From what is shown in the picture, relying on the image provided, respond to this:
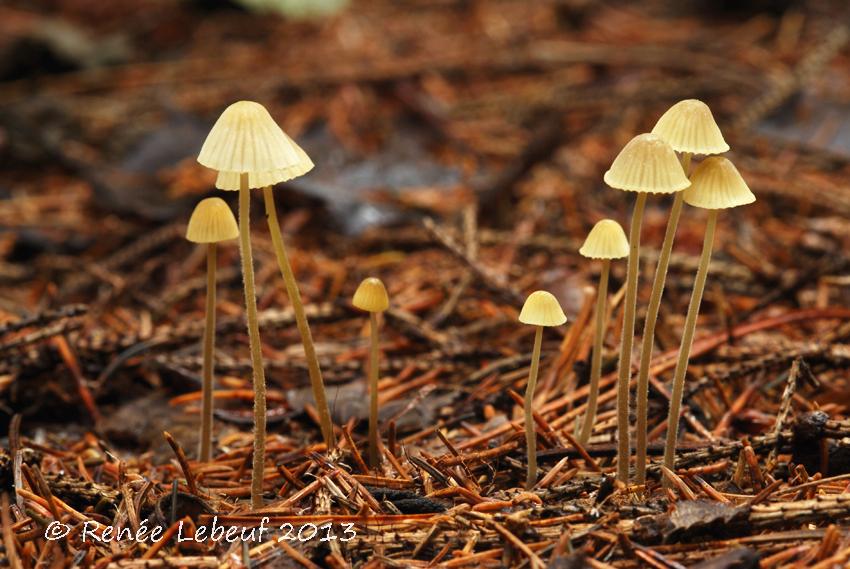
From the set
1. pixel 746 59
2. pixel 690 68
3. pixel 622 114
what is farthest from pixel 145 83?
pixel 746 59

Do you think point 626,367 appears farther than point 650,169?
Yes

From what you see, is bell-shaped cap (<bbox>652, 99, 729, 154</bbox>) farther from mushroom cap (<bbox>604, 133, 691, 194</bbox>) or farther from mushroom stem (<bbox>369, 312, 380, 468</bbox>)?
mushroom stem (<bbox>369, 312, 380, 468</bbox>)

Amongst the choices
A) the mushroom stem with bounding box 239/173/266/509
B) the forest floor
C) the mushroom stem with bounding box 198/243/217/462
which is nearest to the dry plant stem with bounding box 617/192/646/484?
the forest floor

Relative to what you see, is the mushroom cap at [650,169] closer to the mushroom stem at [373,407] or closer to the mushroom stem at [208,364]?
the mushroom stem at [373,407]

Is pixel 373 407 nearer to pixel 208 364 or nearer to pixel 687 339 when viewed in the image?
pixel 208 364

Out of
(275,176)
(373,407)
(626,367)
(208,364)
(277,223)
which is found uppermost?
(275,176)

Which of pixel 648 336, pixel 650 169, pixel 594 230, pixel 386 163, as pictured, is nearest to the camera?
pixel 650 169

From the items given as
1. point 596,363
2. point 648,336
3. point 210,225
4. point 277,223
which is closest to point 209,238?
point 210,225

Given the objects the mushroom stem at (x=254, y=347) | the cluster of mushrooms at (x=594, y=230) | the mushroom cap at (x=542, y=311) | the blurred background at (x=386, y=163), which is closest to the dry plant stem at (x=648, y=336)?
the cluster of mushrooms at (x=594, y=230)
